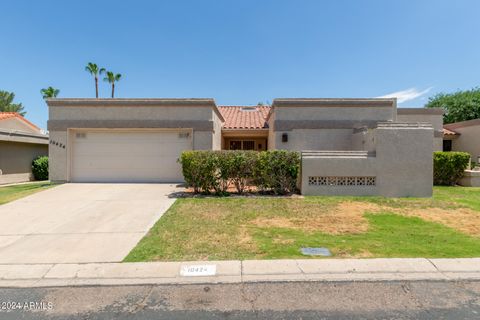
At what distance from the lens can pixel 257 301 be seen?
309 cm

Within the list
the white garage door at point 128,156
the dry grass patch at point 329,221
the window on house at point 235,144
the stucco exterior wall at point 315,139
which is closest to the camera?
the dry grass patch at point 329,221

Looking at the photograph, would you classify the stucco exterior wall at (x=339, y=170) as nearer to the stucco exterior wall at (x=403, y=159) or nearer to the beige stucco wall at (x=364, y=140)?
the stucco exterior wall at (x=403, y=159)

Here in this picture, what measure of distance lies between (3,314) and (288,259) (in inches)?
148

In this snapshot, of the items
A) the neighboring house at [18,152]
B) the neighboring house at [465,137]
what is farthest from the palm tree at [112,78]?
the neighboring house at [465,137]

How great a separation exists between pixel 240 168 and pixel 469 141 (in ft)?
71.5

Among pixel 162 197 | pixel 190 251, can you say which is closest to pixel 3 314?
pixel 190 251

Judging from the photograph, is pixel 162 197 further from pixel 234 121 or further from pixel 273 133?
pixel 234 121

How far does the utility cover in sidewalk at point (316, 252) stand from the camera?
4301 millimetres

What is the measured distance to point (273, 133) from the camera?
12383 millimetres

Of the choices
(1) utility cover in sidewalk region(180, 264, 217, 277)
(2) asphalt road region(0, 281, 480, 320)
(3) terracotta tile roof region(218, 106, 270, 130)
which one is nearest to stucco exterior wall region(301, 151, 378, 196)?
(3) terracotta tile roof region(218, 106, 270, 130)

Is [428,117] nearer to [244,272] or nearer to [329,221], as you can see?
[329,221]

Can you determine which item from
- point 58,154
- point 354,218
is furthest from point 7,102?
point 354,218

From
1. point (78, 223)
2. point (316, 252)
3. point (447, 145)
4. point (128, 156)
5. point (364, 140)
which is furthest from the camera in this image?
point (447, 145)

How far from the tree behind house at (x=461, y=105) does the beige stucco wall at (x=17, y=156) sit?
38954 mm
